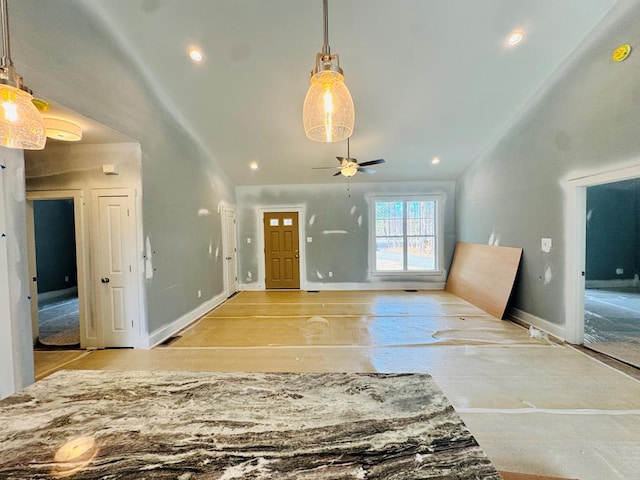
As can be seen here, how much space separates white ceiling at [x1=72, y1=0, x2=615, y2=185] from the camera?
9.40ft

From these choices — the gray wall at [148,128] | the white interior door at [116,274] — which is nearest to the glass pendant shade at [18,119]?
the gray wall at [148,128]

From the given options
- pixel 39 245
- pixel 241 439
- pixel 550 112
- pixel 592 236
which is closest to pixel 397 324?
pixel 550 112

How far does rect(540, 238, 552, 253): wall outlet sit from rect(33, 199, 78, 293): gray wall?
32.2 ft

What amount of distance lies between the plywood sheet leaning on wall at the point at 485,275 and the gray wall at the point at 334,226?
576mm

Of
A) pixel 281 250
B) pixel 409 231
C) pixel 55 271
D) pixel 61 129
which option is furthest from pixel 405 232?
pixel 55 271

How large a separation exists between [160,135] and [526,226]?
5.61m

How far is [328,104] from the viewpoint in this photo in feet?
4.94

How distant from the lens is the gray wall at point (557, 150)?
2.89 meters

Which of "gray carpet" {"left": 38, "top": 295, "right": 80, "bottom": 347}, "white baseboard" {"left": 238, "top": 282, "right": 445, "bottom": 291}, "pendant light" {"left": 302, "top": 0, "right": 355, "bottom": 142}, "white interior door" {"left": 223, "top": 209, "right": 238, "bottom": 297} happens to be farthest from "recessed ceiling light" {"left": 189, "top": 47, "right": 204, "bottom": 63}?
"white baseboard" {"left": 238, "top": 282, "right": 445, "bottom": 291}

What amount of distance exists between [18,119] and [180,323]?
3.65 m

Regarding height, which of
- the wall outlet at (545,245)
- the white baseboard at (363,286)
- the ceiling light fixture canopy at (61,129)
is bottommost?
the white baseboard at (363,286)

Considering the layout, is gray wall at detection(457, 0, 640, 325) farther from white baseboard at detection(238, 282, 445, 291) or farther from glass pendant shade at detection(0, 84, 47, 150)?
glass pendant shade at detection(0, 84, 47, 150)

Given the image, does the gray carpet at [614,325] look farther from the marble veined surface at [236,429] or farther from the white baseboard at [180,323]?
the white baseboard at [180,323]

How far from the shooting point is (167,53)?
3277mm
